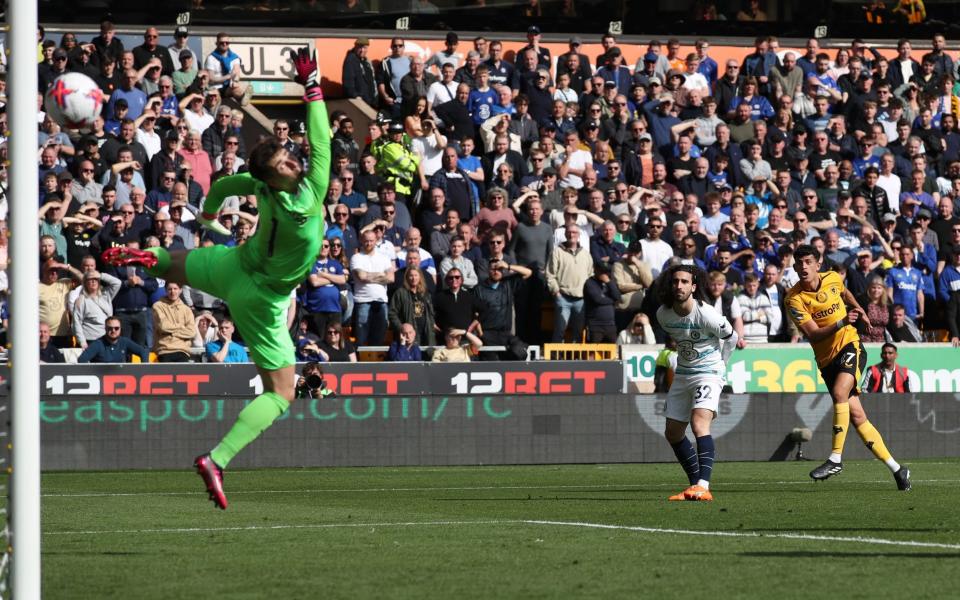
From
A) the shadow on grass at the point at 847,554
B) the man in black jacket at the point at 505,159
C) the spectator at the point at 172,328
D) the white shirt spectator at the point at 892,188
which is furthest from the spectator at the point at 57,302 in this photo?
the white shirt spectator at the point at 892,188

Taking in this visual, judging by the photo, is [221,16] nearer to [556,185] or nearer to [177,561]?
[556,185]

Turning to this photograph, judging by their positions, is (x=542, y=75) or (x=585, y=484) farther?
(x=542, y=75)

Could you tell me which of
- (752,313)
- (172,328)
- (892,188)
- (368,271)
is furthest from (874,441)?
(892,188)

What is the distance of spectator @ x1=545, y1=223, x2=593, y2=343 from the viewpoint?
69.4ft

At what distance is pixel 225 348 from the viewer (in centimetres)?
1941

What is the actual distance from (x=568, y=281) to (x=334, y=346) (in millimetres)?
3327

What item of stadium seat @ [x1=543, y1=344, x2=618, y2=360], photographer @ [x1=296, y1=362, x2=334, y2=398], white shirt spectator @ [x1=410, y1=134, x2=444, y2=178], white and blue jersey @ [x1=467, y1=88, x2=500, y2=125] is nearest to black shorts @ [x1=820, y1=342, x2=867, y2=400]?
stadium seat @ [x1=543, y1=344, x2=618, y2=360]

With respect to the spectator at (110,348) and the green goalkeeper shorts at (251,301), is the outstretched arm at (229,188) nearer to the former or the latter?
the green goalkeeper shorts at (251,301)

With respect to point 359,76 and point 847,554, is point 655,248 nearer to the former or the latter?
point 359,76

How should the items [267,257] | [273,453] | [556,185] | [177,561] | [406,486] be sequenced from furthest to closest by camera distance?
[556,185], [273,453], [406,486], [267,257], [177,561]

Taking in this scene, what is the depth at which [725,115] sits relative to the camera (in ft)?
85.5

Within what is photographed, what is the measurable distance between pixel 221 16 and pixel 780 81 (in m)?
9.20

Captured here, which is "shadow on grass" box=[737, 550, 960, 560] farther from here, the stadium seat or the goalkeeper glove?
the stadium seat

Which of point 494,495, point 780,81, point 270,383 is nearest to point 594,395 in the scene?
point 494,495
